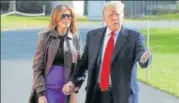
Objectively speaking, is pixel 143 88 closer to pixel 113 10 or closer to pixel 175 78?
pixel 175 78

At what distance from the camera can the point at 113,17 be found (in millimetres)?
5207

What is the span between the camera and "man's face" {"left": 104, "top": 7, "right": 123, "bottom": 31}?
5199 mm

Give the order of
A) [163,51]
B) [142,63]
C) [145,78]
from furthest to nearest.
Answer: [163,51] → [145,78] → [142,63]

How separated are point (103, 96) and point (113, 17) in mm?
732

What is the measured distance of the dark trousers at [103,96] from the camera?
532cm

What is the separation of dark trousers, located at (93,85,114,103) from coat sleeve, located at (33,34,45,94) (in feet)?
2.67

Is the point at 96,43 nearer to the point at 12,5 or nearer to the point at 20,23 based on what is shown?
the point at 20,23

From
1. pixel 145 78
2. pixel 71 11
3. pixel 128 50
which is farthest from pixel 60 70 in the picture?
pixel 145 78

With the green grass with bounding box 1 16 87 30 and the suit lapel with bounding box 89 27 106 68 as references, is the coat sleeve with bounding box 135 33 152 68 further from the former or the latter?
the green grass with bounding box 1 16 87 30

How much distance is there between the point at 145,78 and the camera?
1438 centimetres

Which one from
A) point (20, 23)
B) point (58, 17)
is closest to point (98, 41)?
point (58, 17)

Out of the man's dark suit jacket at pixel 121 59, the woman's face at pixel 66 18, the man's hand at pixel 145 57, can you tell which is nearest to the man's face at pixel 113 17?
the man's dark suit jacket at pixel 121 59

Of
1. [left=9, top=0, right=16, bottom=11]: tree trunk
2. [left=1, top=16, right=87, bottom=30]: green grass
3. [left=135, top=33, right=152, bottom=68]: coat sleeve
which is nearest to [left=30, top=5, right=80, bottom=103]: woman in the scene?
[left=135, top=33, right=152, bottom=68]: coat sleeve

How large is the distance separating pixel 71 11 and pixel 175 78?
29.1ft
